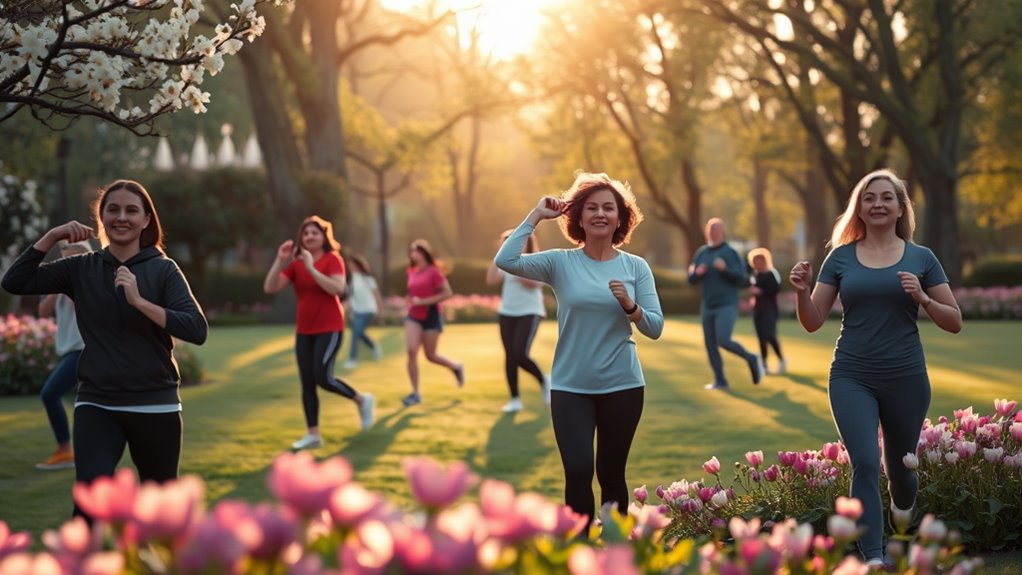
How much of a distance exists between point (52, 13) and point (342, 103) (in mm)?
39239

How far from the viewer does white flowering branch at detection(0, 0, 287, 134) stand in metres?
6.05

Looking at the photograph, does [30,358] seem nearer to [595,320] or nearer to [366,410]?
[366,410]

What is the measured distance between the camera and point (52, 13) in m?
6.44

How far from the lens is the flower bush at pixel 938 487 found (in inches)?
248

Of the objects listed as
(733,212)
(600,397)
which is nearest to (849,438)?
(600,397)

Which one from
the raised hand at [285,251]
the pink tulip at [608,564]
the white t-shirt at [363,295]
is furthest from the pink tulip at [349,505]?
the white t-shirt at [363,295]

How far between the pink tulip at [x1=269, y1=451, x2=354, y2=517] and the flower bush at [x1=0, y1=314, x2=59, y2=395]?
1550 centimetres

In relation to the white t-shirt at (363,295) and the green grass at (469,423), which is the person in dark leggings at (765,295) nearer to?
the green grass at (469,423)

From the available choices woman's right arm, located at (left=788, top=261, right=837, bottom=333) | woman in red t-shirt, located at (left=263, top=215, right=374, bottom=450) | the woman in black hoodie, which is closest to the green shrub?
woman in red t-shirt, located at (left=263, top=215, right=374, bottom=450)

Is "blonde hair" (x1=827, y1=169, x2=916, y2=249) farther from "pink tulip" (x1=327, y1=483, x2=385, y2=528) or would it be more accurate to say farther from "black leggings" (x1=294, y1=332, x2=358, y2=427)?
A: "black leggings" (x1=294, y1=332, x2=358, y2=427)

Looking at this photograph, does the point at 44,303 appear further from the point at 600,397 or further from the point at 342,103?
the point at 342,103

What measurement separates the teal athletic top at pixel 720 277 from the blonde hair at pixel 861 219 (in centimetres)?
852

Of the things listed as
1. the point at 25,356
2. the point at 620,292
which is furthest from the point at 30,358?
the point at 620,292

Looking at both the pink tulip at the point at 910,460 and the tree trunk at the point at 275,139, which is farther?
the tree trunk at the point at 275,139
